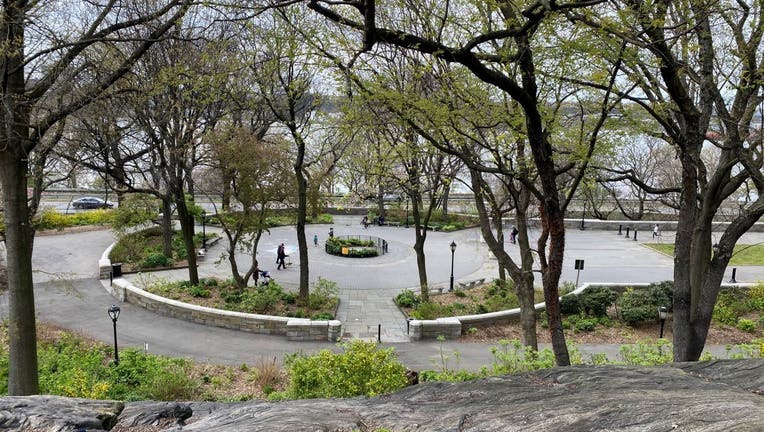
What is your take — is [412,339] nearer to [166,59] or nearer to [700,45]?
[700,45]

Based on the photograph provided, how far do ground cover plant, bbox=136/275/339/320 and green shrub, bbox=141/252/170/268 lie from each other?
311 cm

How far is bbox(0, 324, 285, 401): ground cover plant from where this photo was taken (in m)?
9.02

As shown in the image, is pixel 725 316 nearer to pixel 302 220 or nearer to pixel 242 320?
pixel 302 220

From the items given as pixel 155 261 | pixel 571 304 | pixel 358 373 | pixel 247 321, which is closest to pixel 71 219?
pixel 155 261

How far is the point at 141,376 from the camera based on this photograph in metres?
9.93

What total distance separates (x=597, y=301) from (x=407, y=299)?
20.7ft

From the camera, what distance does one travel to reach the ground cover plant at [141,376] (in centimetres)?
902

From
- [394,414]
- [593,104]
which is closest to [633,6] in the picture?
[593,104]

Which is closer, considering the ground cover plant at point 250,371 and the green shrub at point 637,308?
the ground cover plant at point 250,371

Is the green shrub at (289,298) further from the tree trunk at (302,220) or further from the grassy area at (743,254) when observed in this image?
the grassy area at (743,254)

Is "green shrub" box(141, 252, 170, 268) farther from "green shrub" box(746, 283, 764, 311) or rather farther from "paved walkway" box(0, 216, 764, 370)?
"green shrub" box(746, 283, 764, 311)

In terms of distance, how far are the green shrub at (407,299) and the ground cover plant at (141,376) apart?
20.1 feet

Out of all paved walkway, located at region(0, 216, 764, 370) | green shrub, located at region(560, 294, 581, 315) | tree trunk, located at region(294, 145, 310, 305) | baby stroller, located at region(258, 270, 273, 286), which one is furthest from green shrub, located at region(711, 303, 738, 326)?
baby stroller, located at region(258, 270, 273, 286)


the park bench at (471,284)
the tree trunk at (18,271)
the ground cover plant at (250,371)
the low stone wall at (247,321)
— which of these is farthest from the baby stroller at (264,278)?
the tree trunk at (18,271)
